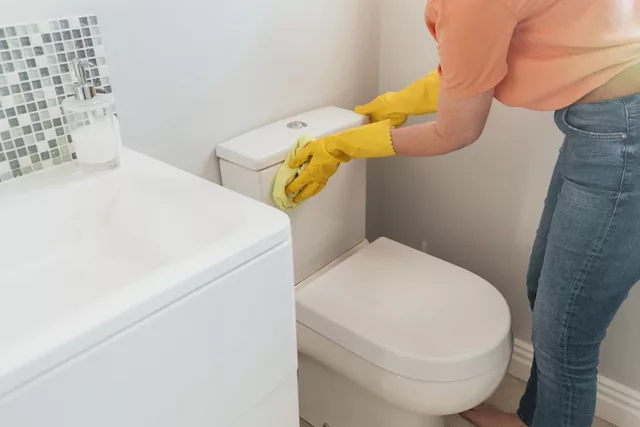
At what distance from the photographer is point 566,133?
0.96 meters

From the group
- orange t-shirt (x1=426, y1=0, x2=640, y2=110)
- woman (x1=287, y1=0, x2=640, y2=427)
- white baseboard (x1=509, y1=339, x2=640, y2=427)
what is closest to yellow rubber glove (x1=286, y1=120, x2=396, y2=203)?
woman (x1=287, y1=0, x2=640, y2=427)

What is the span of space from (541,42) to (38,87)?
0.73 metres

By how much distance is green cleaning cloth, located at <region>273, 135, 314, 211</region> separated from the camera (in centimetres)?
115

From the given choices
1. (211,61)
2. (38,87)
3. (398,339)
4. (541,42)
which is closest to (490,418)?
(398,339)

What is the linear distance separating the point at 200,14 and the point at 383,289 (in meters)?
0.65

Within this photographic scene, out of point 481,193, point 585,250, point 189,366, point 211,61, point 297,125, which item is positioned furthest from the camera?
point 481,193

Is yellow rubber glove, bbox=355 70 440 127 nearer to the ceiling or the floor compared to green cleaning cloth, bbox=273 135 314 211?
nearer to the ceiling

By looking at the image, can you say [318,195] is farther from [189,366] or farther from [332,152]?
[189,366]

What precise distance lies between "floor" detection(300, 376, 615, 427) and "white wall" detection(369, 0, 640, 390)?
0.13 meters

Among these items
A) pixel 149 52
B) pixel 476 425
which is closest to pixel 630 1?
pixel 149 52

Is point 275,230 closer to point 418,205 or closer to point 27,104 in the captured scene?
point 27,104

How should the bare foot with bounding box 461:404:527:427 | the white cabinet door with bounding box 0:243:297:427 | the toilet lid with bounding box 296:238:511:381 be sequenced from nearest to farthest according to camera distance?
the white cabinet door with bounding box 0:243:297:427
the toilet lid with bounding box 296:238:511:381
the bare foot with bounding box 461:404:527:427

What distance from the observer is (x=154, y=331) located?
0.60 m

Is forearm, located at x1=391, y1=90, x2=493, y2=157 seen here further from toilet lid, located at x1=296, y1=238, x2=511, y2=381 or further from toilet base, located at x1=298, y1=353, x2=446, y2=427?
toilet base, located at x1=298, y1=353, x2=446, y2=427
